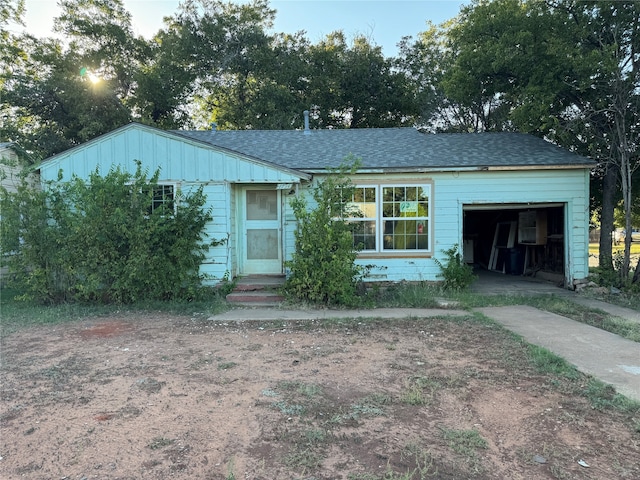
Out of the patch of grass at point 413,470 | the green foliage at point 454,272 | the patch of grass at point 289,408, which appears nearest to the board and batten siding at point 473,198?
the green foliage at point 454,272

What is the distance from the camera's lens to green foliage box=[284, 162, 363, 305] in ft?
25.2

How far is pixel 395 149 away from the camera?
424 inches

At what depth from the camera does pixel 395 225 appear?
9.68 meters

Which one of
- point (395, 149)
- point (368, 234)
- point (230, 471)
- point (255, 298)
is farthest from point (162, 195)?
point (230, 471)

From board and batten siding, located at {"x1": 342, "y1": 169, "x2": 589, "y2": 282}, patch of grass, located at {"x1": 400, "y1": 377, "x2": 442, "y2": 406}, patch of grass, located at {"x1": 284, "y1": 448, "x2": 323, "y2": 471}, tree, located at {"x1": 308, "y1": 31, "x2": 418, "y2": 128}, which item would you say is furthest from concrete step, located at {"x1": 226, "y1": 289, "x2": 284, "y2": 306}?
tree, located at {"x1": 308, "y1": 31, "x2": 418, "y2": 128}

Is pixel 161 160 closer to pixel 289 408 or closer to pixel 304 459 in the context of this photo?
pixel 289 408

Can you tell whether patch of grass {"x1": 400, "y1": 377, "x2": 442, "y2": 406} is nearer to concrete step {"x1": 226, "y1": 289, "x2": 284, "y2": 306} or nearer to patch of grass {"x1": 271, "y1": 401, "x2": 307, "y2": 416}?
patch of grass {"x1": 271, "y1": 401, "x2": 307, "y2": 416}

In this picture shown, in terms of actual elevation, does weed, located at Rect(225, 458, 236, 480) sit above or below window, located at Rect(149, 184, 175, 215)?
below

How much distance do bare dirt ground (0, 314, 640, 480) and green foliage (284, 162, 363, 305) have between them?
6.89 ft

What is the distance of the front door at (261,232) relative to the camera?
9555 mm

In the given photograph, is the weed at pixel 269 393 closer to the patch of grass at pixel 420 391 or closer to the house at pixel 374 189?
the patch of grass at pixel 420 391

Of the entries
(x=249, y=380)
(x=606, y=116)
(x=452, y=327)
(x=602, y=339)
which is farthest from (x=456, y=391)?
(x=606, y=116)

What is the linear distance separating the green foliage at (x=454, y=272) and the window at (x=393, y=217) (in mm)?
513

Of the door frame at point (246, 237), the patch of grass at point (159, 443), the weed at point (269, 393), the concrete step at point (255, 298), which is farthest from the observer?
the door frame at point (246, 237)
